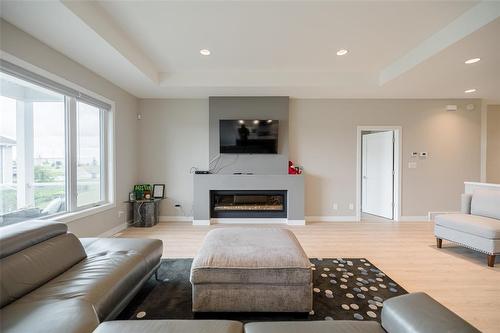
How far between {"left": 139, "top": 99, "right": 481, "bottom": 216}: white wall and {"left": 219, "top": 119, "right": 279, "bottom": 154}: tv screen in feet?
1.51

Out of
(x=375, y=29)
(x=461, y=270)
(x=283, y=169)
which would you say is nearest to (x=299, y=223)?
(x=283, y=169)

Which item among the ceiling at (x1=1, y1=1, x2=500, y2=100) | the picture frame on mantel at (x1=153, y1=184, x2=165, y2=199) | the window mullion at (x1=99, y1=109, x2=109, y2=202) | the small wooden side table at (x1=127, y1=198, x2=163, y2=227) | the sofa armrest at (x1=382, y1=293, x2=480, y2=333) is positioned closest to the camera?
the sofa armrest at (x1=382, y1=293, x2=480, y2=333)

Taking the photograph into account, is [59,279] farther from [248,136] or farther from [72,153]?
[248,136]

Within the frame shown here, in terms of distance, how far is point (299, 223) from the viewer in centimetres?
440

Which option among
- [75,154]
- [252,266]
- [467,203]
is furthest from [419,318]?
[75,154]

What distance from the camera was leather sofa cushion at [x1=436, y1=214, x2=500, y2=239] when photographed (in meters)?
2.61

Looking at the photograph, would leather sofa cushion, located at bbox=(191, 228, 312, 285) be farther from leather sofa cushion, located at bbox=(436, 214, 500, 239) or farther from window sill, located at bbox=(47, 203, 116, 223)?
leather sofa cushion, located at bbox=(436, 214, 500, 239)

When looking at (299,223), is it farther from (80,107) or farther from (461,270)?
(80,107)

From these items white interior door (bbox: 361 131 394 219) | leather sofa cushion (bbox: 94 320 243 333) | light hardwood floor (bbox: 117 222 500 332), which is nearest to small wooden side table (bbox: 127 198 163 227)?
light hardwood floor (bbox: 117 222 500 332)

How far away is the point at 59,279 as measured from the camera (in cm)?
145

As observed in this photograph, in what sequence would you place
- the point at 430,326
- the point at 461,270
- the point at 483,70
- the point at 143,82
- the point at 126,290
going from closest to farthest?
the point at 430,326 → the point at 126,290 → the point at 461,270 → the point at 483,70 → the point at 143,82

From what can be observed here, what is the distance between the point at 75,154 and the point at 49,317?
2.59 meters

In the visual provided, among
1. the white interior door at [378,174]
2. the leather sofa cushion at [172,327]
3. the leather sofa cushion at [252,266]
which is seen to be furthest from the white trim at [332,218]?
the leather sofa cushion at [172,327]

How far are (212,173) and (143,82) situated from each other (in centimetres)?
207
